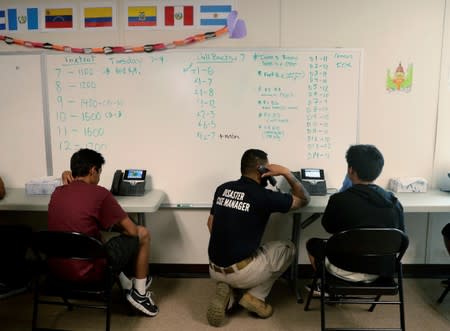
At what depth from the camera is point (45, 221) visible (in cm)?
313

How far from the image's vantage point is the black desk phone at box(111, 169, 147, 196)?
8.95 ft

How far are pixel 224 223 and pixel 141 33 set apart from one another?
5.31ft

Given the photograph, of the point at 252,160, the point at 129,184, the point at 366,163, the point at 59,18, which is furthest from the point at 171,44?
the point at 366,163

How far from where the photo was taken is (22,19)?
286 cm

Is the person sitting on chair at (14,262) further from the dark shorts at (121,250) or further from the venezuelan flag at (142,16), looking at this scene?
the venezuelan flag at (142,16)

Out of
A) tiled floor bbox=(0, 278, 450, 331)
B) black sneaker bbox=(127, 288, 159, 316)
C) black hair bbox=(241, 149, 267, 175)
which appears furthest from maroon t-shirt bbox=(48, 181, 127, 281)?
black hair bbox=(241, 149, 267, 175)

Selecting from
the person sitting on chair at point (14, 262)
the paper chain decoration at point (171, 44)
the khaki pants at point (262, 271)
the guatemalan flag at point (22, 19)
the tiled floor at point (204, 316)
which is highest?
the guatemalan flag at point (22, 19)

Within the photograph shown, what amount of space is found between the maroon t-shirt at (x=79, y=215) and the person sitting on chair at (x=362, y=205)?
125cm

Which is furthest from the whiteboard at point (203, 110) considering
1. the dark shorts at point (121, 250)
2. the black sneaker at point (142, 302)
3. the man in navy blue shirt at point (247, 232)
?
the black sneaker at point (142, 302)

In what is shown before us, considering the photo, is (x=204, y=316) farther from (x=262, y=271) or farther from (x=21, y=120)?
(x=21, y=120)

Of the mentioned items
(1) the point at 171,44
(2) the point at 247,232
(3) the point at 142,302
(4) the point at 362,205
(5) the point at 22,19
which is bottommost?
(3) the point at 142,302

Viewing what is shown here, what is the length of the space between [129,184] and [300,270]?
157 cm

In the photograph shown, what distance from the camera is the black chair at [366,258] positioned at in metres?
1.85

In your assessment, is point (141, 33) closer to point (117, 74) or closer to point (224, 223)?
point (117, 74)
